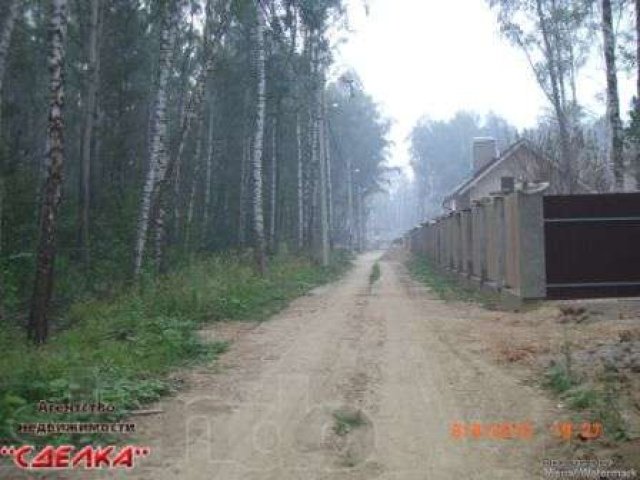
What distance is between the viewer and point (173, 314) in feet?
44.7

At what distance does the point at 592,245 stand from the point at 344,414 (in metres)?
9.39

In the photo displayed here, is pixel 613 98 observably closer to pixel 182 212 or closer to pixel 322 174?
pixel 322 174

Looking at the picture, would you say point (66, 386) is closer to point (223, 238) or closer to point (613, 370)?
point (613, 370)

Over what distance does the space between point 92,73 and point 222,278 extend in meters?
10.4

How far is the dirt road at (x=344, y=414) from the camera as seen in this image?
5.27m

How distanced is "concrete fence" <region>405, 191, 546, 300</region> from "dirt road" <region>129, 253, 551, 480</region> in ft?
11.6

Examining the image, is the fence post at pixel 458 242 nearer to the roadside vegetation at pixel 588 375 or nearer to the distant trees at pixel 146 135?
the distant trees at pixel 146 135

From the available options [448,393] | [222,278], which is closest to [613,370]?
[448,393]

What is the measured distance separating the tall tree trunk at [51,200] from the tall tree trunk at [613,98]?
547 inches

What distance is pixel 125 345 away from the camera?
9781mm

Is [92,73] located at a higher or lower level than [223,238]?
higher

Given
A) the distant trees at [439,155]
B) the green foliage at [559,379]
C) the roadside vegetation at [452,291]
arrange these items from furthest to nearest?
the distant trees at [439,155], the roadside vegetation at [452,291], the green foliage at [559,379]
